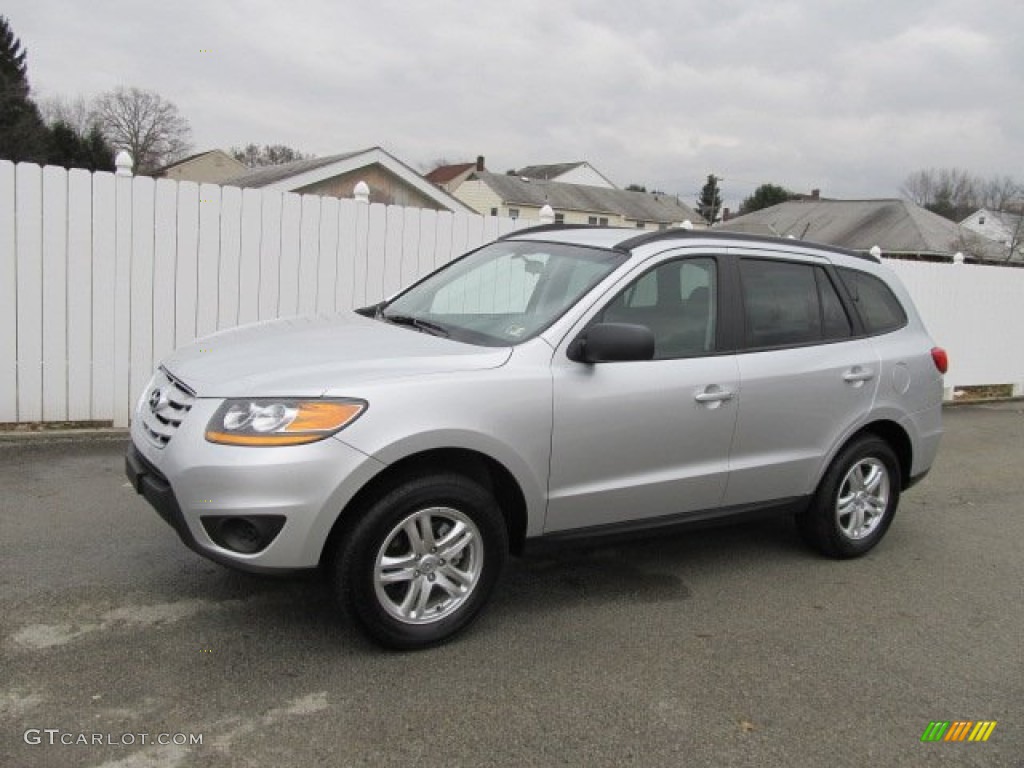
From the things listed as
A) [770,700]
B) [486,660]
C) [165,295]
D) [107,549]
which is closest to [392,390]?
[486,660]

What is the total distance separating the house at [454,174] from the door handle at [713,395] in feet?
175

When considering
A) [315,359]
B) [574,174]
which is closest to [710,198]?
[574,174]

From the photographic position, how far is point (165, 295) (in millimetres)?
6922

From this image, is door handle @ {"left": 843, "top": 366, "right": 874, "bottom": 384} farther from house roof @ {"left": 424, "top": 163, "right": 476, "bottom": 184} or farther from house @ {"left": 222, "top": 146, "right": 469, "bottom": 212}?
house roof @ {"left": 424, "top": 163, "right": 476, "bottom": 184}

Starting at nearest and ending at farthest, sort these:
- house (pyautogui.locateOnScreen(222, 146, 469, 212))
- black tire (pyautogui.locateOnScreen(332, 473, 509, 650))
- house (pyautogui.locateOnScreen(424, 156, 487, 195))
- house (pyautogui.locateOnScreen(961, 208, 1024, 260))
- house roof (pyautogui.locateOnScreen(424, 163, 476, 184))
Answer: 1. black tire (pyautogui.locateOnScreen(332, 473, 509, 650))
2. house (pyautogui.locateOnScreen(222, 146, 469, 212))
3. house (pyautogui.locateOnScreen(961, 208, 1024, 260))
4. house (pyautogui.locateOnScreen(424, 156, 487, 195))
5. house roof (pyautogui.locateOnScreen(424, 163, 476, 184))

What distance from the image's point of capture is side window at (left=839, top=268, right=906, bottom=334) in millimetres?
5020

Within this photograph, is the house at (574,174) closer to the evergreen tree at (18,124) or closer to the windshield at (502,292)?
the evergreen tree at (18,124)

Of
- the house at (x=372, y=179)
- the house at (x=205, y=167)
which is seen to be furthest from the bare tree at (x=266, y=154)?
the house at (x=372, y=179)

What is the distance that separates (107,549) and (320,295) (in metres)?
3.51

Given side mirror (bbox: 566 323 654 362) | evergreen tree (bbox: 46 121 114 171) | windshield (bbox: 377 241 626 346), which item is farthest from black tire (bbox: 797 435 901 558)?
evergreen tree (bbox: 46 121 114 171)

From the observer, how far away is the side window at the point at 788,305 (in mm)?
4480

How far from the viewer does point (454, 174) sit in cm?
5900

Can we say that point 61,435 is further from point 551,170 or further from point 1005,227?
point 551,170

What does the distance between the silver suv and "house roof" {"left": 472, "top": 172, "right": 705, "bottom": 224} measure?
159ft
